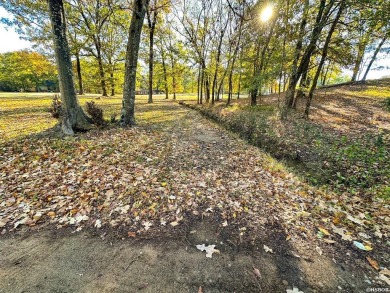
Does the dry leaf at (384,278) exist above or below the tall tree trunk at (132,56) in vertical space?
below

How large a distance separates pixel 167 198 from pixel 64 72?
18.4ft

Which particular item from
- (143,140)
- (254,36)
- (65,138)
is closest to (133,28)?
(143,140)

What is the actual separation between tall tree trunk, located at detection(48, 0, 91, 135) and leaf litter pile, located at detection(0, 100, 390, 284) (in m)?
1.00

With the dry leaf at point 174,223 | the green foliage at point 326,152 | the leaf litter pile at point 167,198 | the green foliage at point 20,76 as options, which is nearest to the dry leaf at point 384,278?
the leaf litter pile at point 167,198

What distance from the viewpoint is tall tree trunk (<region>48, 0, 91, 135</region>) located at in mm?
5625

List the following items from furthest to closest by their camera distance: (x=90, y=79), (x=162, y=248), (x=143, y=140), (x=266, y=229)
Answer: (x=90, y=79)
(x=143, y=140)
(x=266, y=229)
(x=162, y=248)

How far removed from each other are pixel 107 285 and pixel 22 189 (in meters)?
2.94

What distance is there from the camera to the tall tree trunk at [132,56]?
674 centimetres

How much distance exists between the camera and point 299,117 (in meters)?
10.0

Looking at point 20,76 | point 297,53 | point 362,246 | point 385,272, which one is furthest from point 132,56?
point 20,76

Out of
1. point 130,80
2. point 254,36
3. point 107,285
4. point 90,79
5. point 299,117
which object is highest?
point 254,36

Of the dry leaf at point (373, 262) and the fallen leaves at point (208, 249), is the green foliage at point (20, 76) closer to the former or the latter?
the fallen leaves at point (208, 249)

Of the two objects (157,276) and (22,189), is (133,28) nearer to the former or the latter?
A: (22,189)

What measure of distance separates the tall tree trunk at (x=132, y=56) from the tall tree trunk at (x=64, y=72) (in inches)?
71.0
